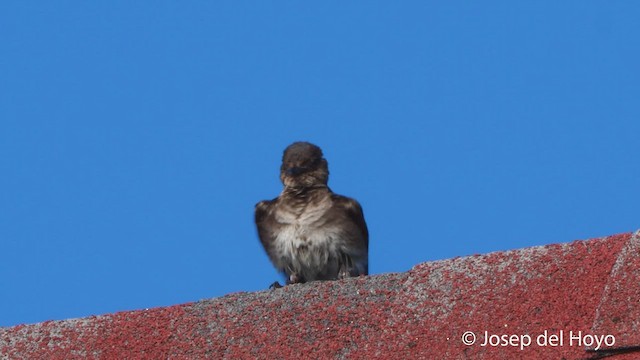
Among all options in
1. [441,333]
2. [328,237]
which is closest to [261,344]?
[441,333]

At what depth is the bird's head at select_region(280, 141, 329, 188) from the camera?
8.24 meters

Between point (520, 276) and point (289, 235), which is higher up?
point (289, 235)

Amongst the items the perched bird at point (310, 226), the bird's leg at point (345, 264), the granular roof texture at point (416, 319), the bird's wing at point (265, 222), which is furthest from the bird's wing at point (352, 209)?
the granular roof texture at point (416, 319)

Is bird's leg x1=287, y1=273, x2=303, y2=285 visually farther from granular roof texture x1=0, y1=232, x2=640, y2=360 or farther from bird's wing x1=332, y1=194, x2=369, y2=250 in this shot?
granular roof texture x1=0, y1=232, x2=640, y2=360

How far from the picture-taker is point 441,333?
5543 millimetres

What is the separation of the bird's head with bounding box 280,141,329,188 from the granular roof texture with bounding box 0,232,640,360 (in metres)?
2.15

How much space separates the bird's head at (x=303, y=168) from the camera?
824cm

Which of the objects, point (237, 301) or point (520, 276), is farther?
point (237, 301)

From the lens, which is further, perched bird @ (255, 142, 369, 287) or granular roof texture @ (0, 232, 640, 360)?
perched bird @ (255, 142, 369, 287)

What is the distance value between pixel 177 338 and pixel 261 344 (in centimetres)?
41

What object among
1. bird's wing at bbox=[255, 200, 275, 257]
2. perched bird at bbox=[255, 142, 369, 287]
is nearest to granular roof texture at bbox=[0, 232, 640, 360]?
perched bird at bbox=[255, 142, 369, 287]

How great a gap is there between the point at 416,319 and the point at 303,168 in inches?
106

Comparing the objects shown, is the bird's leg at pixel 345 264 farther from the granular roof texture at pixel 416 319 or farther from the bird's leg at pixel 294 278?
the granular roof texture at pixel 416 319

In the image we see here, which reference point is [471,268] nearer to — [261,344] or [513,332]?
[513,332]
